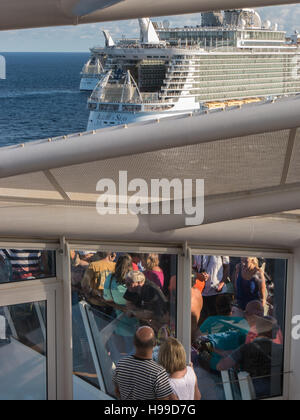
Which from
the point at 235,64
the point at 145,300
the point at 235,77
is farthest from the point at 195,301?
the point at 235,64

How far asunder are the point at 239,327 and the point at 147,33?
32431mm

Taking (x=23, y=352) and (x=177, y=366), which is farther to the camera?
(x=23, y=352)

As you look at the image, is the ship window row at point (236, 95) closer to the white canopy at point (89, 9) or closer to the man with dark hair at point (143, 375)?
the white canopy at point (89, 9)

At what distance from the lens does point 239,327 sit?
343 centimetres

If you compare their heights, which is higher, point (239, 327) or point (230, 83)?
point (230, 83)

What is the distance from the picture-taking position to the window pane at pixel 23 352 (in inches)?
119

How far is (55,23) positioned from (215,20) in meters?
35.8

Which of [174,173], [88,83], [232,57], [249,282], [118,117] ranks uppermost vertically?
[88,83]

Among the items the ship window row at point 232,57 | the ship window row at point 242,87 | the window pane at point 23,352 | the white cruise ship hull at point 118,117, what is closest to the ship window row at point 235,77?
the ship window row at point 242,87

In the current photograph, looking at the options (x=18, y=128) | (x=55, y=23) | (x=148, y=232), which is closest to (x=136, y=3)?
(x=55, y=23)

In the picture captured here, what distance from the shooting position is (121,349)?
10.6 ft

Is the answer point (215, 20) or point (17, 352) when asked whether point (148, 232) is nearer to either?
point (17, 352)

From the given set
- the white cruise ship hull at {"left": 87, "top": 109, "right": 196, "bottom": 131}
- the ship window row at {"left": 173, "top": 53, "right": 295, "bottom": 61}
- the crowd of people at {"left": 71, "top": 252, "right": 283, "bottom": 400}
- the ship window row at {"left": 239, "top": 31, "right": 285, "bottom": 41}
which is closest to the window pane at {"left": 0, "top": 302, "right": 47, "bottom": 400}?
the crowd of people at {"left": 71, "top": 252, "right": 283, "bottom": 400}

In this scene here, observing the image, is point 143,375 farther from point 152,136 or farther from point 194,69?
point 194,69
